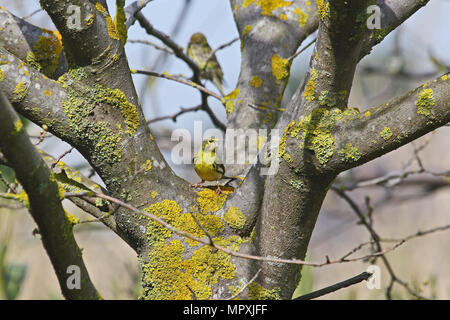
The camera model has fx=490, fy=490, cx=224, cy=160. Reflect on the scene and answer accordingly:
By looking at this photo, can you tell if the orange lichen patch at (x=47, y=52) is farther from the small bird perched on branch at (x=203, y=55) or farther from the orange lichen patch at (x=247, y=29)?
the small bird perched on branch at (x=203, y=55)

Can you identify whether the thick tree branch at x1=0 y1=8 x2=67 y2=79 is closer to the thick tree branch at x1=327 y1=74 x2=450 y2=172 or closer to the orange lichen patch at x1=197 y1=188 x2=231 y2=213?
the orange lichen patch at x1=197 y1=188 x2=231 y2=213

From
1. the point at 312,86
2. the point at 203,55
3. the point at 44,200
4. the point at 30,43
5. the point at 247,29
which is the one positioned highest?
the point at 203,55

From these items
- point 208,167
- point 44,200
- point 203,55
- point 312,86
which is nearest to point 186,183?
point 312,86

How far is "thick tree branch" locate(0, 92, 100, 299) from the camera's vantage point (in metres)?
1.37

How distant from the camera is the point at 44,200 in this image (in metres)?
1.47

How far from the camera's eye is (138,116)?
6.81 ft

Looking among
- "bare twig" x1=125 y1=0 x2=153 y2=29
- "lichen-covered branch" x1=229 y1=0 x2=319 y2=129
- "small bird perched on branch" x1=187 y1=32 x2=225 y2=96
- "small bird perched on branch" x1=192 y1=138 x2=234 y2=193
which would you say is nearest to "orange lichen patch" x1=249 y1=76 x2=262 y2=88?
"lichen-covered branch" x1=229 y1=0 x2=319 y2=129

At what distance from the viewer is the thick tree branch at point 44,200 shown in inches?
54.0

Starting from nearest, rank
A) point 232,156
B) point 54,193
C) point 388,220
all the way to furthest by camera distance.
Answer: point 54,193, point 232,156, point 388,220

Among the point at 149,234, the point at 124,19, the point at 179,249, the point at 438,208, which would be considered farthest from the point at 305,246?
the point at 438,208

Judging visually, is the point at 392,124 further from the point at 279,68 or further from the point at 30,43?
the point at 30,43

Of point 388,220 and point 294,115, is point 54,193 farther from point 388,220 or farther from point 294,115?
point 388,220

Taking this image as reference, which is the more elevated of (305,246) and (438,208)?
(438,208)

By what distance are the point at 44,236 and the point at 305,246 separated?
104cm
